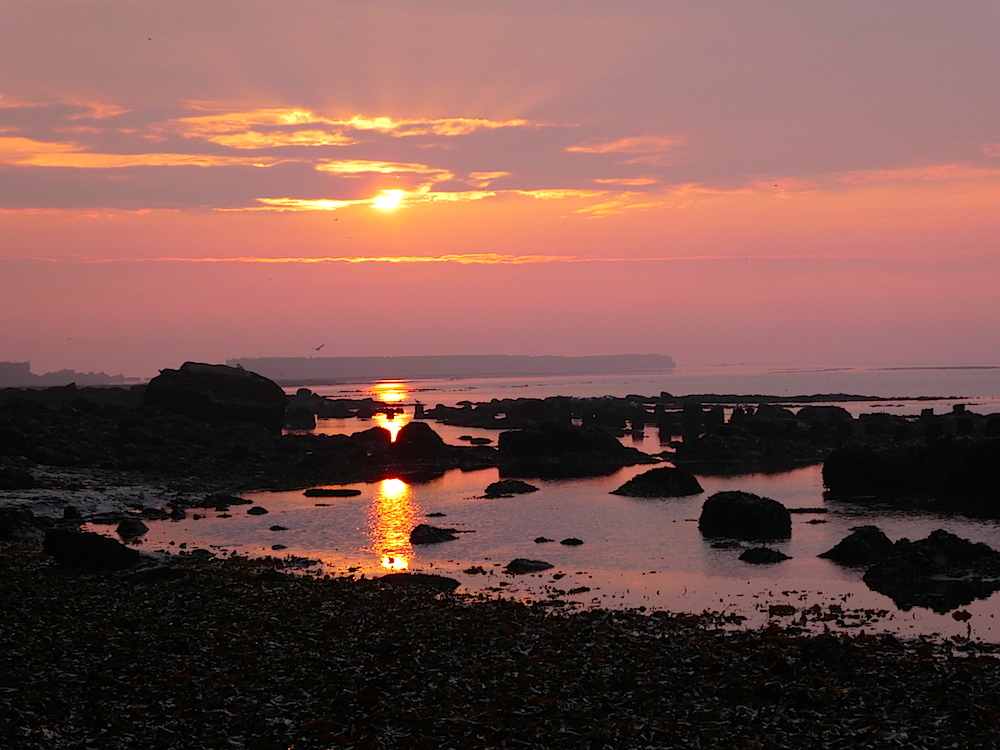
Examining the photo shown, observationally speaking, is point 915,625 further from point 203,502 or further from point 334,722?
point 203,502

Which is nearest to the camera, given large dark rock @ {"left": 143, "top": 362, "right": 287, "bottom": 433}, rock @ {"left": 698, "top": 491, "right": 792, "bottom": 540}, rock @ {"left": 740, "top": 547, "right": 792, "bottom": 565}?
rock @ {"left": 740, "top": 547, "right": 792, "bottom": 565}

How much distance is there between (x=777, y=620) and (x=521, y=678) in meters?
10.2

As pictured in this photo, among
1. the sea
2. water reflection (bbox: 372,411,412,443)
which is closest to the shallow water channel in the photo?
the sea

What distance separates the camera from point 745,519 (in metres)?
45.2

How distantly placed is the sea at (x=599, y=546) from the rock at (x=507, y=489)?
119 cm

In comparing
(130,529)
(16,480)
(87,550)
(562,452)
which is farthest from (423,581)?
(562,452)

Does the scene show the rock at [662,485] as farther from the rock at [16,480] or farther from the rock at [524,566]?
the rock at [16,480]

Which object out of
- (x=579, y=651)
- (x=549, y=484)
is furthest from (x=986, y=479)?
(x=579, y=651)

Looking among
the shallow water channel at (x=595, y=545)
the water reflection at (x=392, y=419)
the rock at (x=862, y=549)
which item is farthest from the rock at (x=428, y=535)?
the water reflection at (x=392, y=419)

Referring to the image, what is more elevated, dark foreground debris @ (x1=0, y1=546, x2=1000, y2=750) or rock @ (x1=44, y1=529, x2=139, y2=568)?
rock @ (x1=44, y1=529, x2=139, y2=568)

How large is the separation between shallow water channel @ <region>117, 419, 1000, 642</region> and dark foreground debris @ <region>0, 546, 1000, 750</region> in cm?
398

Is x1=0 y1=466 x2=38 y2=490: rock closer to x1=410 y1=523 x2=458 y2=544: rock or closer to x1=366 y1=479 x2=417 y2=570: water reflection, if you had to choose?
x1=366 y1=479 x2=417 y2=570: water reflection

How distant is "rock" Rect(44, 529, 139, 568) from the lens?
3256 cm

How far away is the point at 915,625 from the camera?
26.9 metres
